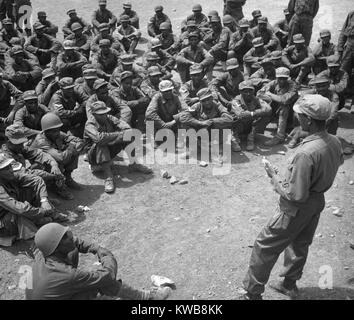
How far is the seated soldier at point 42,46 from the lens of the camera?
11.6 m

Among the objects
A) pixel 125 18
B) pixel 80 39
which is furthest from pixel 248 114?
pixel 125 18

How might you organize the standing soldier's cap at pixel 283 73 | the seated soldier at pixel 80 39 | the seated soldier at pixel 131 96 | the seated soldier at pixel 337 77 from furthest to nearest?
the seated soldier at pixel 80 39, the seated soldier at pixel 131 96, the seated soldier at pixel 337 77, the standing soldier's cap at pixel 283 73

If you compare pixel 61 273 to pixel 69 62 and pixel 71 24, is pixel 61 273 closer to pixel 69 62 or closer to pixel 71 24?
pixel 69 62

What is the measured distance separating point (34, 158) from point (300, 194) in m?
4.52

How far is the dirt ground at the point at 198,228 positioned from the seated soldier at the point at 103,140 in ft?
0.79

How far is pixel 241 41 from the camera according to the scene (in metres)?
11.3

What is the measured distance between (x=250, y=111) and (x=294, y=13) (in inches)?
176

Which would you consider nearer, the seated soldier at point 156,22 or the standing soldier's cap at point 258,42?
the standing soldier's cap at point 258,42

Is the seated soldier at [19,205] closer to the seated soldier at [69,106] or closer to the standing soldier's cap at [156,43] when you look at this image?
the seated soldier at [69,106]

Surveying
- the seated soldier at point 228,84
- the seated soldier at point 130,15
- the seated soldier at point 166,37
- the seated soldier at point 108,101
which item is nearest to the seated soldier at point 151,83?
the seated soldier at point 108,101

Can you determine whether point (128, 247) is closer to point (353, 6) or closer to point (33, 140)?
point (33, 140)

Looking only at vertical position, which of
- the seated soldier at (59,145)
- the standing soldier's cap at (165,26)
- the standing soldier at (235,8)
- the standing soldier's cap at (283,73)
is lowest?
the seated soldier at (59,145)
